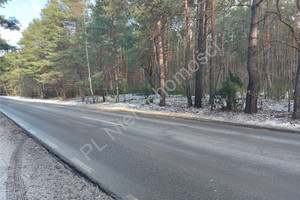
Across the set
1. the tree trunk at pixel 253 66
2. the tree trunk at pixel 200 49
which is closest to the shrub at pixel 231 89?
the tree trunk at pixel 253 66

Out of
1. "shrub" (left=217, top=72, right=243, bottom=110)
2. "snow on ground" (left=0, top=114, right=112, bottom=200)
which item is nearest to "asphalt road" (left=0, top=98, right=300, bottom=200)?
"snow on ground" (left=0, top=114, right=112, bottom=200)

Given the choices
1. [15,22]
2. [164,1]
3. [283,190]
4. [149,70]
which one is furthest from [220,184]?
[149,70]

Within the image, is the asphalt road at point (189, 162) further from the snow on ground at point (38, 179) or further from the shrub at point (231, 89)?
the shrub at point (231, 89)

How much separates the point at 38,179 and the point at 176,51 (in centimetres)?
3103

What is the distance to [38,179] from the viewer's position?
3525 mm

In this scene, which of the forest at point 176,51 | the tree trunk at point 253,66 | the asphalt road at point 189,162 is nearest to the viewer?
the asphalt road at point 189,162

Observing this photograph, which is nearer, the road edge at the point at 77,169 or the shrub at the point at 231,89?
the road edge at the point at 77,169

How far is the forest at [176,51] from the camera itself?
10.8m

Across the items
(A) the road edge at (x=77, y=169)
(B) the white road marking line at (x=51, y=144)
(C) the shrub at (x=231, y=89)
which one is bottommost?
(A) the road edge at (x=77, y=169)

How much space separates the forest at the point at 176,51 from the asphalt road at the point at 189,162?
192 inches

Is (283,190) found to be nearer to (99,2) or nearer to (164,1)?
(164,1)

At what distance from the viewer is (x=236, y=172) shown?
11.8 feet

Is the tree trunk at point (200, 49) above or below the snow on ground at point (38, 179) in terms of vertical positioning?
above

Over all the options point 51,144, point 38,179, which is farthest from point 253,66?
point 38,179
